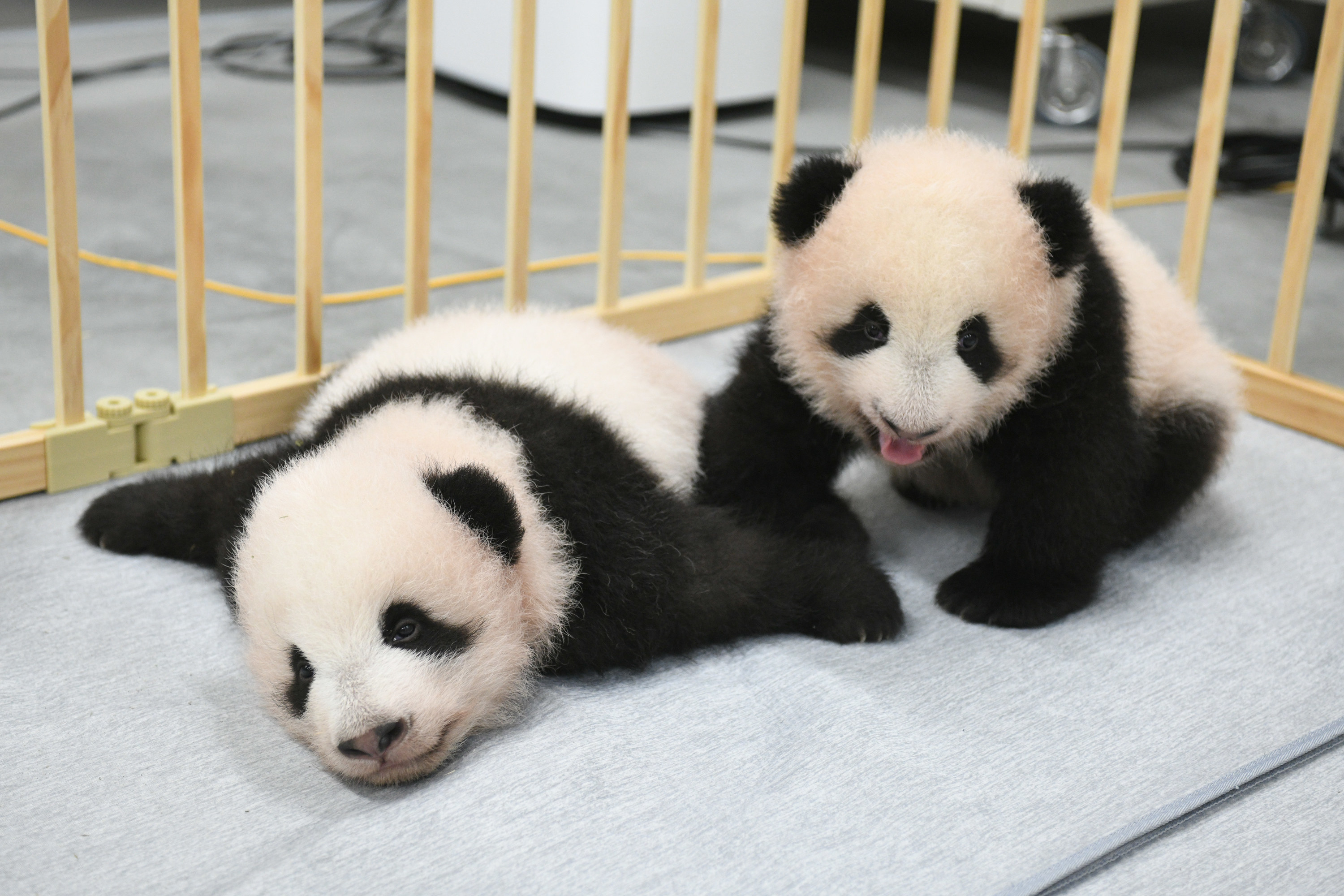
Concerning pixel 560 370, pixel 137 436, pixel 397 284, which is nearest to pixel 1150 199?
pixel 397 284

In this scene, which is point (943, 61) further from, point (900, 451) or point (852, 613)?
point (852, 613)

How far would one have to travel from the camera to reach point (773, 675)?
1.90 m

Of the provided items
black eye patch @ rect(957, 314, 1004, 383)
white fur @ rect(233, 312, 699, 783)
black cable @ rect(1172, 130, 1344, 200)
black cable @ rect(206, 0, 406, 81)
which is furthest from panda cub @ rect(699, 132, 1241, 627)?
black cable @ rect(206, 0, 406, 81)

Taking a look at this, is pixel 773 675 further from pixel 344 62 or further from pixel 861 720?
pixel 344 62

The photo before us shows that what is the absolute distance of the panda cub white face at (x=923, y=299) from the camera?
1.78m

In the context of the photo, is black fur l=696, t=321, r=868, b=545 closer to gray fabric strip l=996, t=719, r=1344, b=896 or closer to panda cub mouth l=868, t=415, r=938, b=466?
panda cub mouth l=868, t=415, r=938, b=466

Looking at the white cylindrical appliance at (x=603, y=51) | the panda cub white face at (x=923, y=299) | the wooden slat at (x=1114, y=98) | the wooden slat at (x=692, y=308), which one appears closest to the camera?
the panda cub white face at (x=923, y=299)

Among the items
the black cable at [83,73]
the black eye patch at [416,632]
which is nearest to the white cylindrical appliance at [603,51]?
the black cable at [83,73]

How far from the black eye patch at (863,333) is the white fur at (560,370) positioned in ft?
1.13

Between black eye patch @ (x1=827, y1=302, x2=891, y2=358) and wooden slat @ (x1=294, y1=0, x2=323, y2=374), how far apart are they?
995 mm

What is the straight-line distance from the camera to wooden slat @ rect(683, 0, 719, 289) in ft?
9.22

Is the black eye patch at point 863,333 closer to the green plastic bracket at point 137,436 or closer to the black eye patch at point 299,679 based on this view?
the black eye patch at point 299,679

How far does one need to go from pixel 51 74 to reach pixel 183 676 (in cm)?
93

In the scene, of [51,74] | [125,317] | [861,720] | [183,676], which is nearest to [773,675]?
[861,720]
